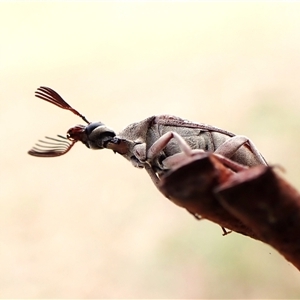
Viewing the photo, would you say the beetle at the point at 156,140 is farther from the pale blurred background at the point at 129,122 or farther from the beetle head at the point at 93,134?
the pale blurred background at the point at 129,122

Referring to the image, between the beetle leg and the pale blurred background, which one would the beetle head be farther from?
the pale blurred background

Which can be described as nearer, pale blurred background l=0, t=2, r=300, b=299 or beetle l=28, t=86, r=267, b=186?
beetle l=28, t=86, r=267, b=186

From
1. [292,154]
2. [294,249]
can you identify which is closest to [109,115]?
[292,154]

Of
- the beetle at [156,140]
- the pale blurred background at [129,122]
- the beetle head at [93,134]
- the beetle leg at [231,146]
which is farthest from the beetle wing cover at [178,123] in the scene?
the pale blurred background at [129,122]

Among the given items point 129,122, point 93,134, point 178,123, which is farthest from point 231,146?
point 129,122

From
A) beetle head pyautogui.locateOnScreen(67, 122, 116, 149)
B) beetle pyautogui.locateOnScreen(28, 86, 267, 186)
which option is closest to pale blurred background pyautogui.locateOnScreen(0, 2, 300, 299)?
beetle pyautogui.locateOnScreen(28, 86, 267, 186)

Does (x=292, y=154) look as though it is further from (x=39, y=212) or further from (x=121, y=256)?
(x=39, y=212)

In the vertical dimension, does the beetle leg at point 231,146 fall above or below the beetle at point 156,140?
below
